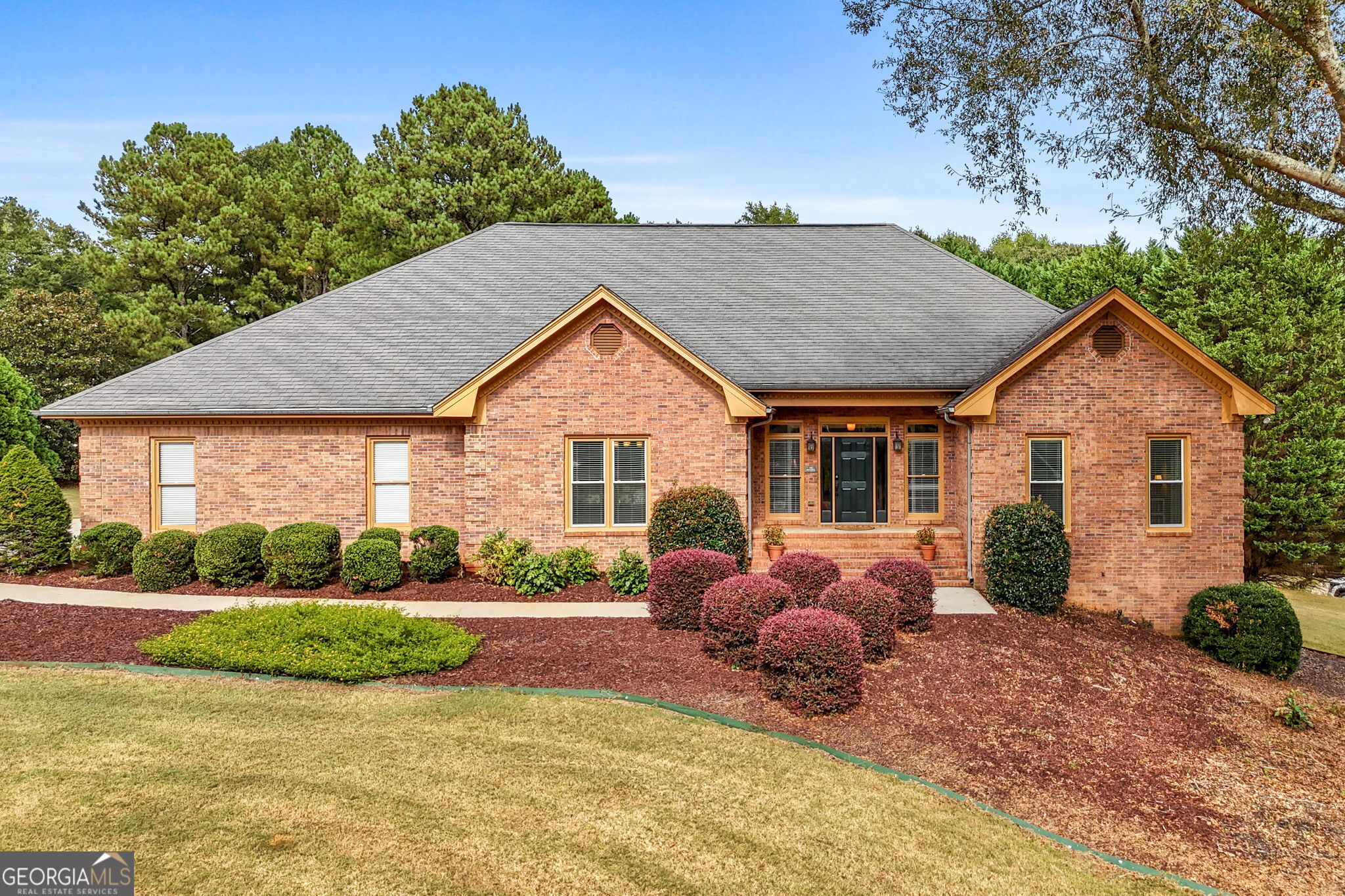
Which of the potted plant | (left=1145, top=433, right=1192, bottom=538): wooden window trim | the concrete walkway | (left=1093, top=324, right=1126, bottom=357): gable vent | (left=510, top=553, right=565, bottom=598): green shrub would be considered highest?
(left=1093, top=324, right=1126, bottom=357): gable vent

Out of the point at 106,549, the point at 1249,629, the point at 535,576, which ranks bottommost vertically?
the point at 1249,629

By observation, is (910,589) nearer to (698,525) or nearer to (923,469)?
(698,525)

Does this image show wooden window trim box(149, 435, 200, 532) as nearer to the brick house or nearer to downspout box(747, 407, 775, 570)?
the brick house

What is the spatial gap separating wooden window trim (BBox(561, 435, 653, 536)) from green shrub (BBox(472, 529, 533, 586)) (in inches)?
37.7

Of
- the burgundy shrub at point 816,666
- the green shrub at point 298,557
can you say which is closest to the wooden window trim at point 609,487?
the green shrub at point 298,557

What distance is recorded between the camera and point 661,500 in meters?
13.4

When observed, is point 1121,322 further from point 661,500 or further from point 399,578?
point 399,578

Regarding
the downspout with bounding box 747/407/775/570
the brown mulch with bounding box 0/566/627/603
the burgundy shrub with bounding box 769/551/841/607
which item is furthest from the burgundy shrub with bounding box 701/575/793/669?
the downspout with bounding box 747/407/775/570

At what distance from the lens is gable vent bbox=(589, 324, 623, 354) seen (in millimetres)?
13836

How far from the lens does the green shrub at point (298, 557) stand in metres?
13.1

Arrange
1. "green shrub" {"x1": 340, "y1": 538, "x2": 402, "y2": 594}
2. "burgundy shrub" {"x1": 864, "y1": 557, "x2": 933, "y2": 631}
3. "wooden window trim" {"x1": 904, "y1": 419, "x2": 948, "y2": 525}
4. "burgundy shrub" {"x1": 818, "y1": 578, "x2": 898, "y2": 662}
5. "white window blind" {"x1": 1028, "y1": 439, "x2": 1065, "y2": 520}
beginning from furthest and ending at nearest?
"wooden window trim" {"x1": 904, "y1": 419, "x2": 948, "y2": 525}, "white window blind" {"x1": 1028, "y1": 439, "x2": 1065, "y2": 520}, "green shrub" {"x1": 340, "y1": 538, "x2": 402, "y2": 594}, "burgundy shrub" {"x1": 864, "y1": 557, "x2": 933, "y2": 631}, "burgundy shrub" {"x1": 818, "y1": 578, "x2": 898, "y2": 662}

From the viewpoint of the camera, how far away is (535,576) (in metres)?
13.1

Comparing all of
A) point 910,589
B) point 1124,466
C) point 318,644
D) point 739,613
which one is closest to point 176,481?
point 318,644

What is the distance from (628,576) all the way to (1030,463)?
7748 mm
